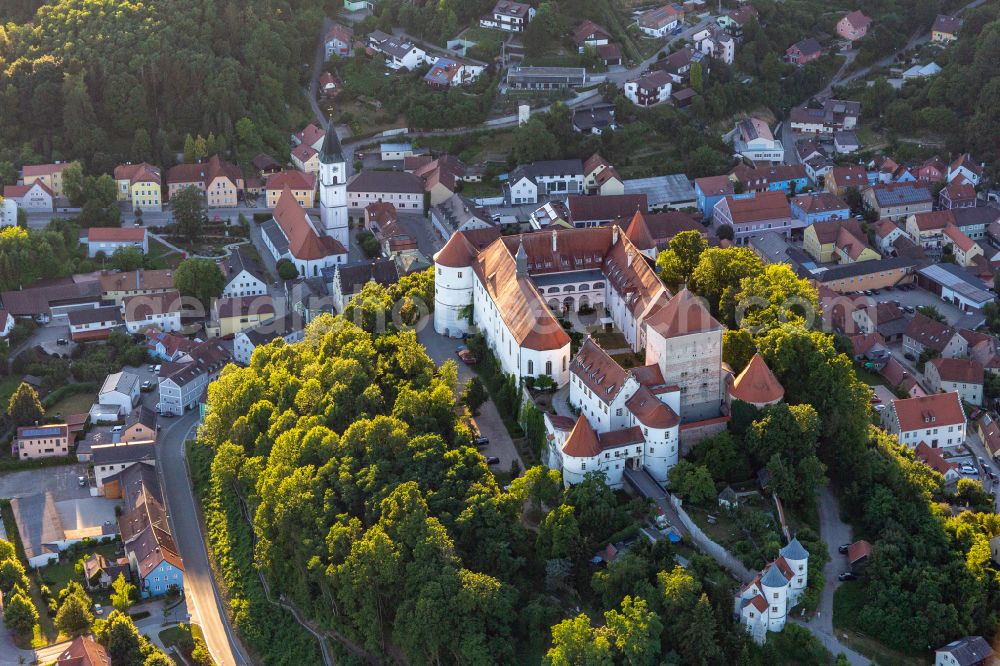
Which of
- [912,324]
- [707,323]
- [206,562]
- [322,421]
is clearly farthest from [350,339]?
[912,324]

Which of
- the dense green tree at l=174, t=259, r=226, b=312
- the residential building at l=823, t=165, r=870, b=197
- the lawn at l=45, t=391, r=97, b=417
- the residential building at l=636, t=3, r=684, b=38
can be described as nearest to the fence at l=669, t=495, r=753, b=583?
the lawn at l=45, t=391, r=97, b=417

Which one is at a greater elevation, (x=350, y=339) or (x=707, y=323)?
(x=707, y=323)

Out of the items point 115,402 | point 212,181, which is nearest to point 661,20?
point 212,181

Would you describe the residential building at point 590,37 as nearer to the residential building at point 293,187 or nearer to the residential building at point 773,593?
the residential building at point 293,187

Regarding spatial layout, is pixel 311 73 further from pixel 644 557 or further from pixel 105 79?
pixel 644 557

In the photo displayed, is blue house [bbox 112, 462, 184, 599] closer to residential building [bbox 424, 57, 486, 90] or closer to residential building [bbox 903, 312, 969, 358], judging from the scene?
residential building [bbox 903, 312, 969, 358]

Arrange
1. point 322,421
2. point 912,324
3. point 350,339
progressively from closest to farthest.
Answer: point 322,421
point 350,339
point 912,324

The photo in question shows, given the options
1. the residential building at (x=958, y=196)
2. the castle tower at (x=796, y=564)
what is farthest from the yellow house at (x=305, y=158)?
the castle tower at (x=796, y=564)
